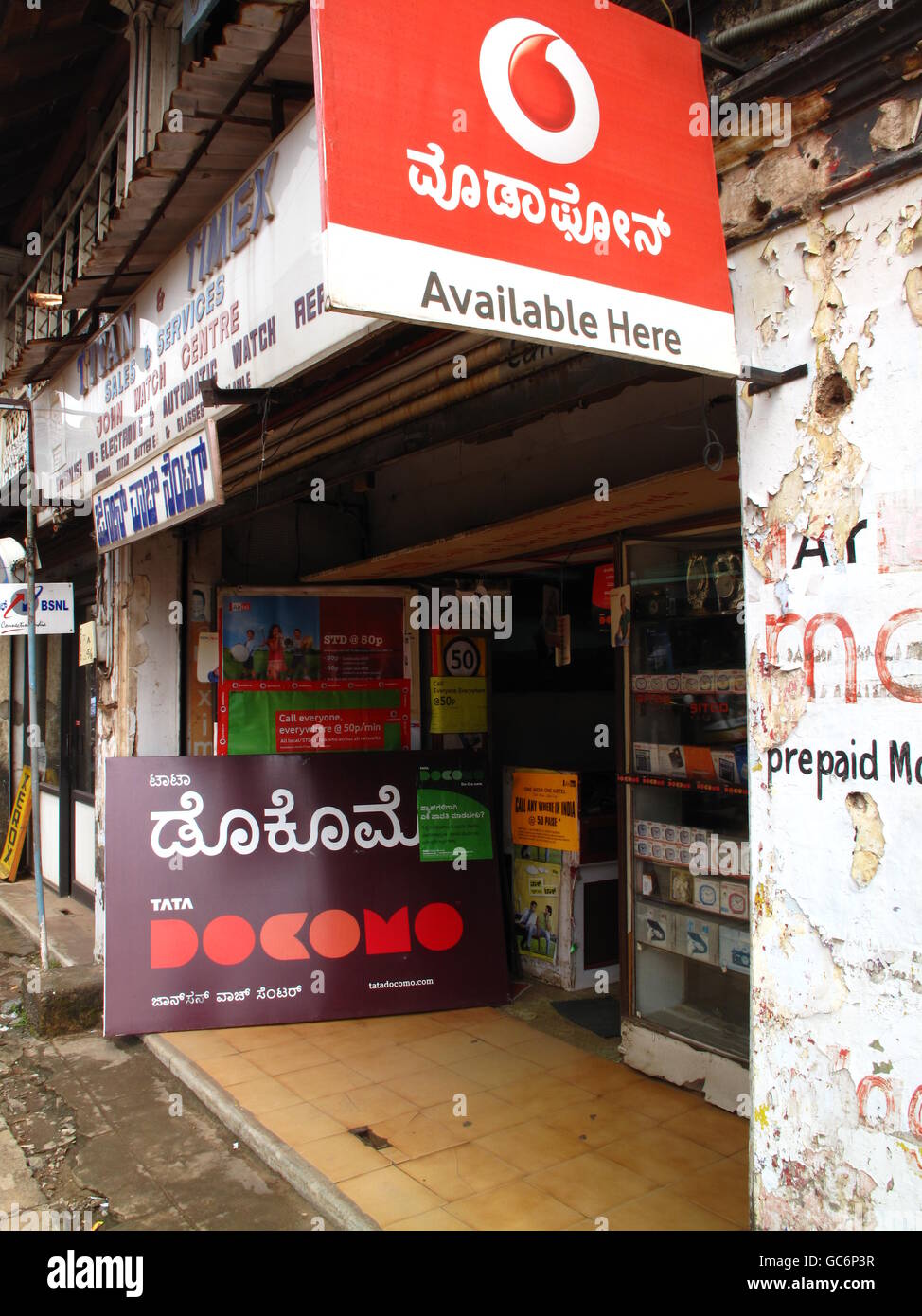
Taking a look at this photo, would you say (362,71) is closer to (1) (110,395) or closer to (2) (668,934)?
(1) (110,395)

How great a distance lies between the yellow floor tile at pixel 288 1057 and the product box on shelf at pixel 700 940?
1968mm

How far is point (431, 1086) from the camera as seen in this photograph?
4.81m

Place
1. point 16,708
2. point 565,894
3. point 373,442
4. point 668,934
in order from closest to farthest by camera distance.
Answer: point 373,442
point 668,934
point 565,894
point 16,708

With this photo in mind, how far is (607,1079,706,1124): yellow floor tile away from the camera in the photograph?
447 centimetres

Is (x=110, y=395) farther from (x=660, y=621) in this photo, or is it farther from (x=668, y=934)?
(x=668, y=934)

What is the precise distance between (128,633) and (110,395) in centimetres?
178

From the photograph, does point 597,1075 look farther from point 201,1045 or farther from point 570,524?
point 570,524

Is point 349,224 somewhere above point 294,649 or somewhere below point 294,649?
above

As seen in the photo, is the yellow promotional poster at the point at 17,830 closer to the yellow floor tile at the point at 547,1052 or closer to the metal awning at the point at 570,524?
the metal awning at the point at 570,524

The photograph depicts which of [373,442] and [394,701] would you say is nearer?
[373,442]

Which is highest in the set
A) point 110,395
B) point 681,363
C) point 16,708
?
point 110,395

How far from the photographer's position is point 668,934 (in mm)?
4984
